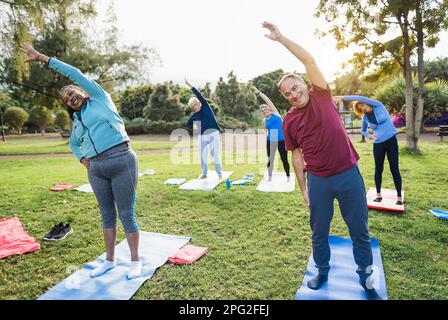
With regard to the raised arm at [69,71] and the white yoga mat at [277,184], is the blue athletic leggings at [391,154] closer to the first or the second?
the white yoga mat at [277,184]

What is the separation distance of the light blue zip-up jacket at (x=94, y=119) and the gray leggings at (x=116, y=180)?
9 centimetres

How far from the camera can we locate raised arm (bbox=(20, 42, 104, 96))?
266 cm

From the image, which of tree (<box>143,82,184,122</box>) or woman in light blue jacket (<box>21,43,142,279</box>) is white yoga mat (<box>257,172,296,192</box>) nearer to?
woman in light blue jacket (<box>21,43,142,279</box>)

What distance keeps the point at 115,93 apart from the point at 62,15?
34.8 ft

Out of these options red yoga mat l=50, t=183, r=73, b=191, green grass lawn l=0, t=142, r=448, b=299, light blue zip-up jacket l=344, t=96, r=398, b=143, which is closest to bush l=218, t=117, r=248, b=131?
red yoga mat l=50, t=183, r=73, b=191

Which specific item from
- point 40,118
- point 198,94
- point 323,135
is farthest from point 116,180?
point 40,118

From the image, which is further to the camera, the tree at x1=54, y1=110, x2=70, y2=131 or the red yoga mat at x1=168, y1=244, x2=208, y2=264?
the tree at x1=54, y1=110, x2=70, y2=131

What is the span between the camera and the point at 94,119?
8.77ft

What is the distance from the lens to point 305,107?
2355mm

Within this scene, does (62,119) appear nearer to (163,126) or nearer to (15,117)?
(15,117)

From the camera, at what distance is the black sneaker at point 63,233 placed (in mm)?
4012

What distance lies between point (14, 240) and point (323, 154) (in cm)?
419

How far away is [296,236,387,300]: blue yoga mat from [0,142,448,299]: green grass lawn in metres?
0.08
